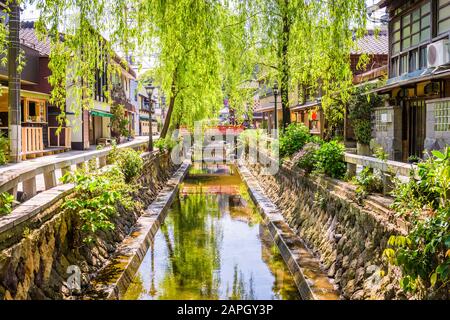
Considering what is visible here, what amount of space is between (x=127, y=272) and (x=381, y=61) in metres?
24.3

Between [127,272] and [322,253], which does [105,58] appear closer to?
[127,272]

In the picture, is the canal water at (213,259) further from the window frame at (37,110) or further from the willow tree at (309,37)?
the window frame at (37,110)

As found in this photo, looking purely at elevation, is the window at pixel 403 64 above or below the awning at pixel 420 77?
above

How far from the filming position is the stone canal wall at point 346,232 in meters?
6.07

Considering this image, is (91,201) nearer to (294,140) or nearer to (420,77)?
(294,140)

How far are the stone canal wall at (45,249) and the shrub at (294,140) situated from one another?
7.31 metres

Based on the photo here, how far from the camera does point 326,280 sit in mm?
7645

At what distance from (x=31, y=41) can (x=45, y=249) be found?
76.2 ft

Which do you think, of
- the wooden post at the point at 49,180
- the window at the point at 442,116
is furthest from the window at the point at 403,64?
the wooden post at the point at 49,180

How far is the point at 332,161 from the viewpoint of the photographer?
10.2 metres

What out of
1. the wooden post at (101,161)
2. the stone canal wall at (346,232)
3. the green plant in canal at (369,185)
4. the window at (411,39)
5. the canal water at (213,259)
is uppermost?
the window at (411,39)

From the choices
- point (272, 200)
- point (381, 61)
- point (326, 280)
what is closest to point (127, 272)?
point (326, 280)
